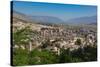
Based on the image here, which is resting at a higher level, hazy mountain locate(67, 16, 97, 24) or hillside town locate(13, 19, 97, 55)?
hazy mountain locate(67, 16, 97, 24)

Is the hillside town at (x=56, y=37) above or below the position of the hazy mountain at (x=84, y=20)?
below

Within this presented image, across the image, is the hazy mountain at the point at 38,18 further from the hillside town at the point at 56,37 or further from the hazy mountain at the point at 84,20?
the hazy mountain at the point at 84,20

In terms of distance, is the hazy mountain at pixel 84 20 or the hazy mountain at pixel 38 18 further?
the hazy mountain at pixel 84 20

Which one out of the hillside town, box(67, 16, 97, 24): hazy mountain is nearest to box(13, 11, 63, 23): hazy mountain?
the hillside town

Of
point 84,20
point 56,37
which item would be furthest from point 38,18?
point 84,20

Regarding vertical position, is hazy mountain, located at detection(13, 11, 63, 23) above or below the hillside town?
above

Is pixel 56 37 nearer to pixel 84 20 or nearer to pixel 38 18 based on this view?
pixel 38 18

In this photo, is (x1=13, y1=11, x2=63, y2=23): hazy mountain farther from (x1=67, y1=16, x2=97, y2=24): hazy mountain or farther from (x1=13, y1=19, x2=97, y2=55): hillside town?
(x1=67, y1=16, x2=97, y2=24): hazy mountain

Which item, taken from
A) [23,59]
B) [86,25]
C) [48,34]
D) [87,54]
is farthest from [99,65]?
[23,59]

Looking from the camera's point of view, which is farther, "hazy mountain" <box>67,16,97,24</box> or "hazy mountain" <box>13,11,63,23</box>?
"hazy mountain" <box>67,16,97,24</box>

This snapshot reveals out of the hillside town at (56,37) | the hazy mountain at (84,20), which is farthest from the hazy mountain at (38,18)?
the hazy mountain at (84,20)

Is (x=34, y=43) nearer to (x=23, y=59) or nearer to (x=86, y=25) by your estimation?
(x=23, y=59)
